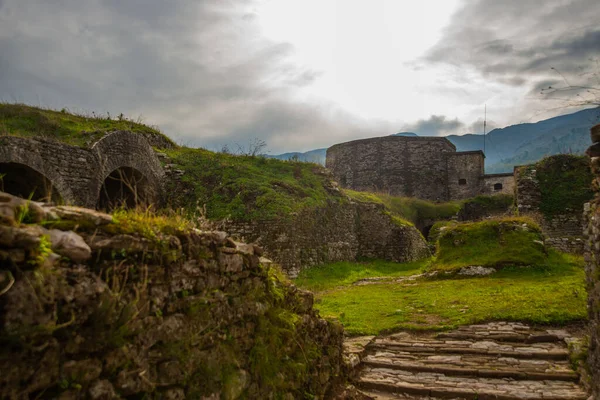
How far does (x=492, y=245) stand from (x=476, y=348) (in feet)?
29.6

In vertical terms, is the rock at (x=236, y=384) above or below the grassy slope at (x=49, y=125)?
below

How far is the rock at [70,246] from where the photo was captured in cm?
229

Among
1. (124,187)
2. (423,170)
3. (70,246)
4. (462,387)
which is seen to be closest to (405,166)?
(423,170)

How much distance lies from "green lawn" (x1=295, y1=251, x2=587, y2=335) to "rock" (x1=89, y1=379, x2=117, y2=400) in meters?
7.02

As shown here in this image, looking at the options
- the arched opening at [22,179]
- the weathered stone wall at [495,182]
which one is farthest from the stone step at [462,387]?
the weathered stone wall at [495,182]

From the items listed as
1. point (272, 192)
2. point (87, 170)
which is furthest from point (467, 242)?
point (87, 170)

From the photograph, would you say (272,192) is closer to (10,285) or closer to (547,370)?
(547,370)

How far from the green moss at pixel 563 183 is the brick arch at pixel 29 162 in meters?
21.4

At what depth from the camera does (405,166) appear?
4000 centimetres

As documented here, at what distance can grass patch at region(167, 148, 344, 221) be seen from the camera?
16422mm

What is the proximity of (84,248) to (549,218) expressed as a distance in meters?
23.0

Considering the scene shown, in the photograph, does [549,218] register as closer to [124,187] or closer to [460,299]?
[460,299]

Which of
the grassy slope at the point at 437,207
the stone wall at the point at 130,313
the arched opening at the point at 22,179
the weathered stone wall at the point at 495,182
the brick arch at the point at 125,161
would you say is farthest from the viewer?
the weathered stone wall at the point at 495,182

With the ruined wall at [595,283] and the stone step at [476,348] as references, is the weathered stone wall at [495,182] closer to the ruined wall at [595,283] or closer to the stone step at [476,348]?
the stone step at [476,348]
